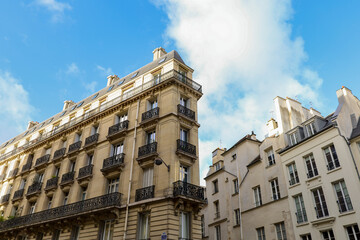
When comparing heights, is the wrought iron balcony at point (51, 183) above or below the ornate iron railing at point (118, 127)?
below

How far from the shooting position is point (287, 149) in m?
22.2

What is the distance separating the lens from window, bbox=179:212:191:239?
17.5 meters

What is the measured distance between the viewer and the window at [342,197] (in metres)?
17.4

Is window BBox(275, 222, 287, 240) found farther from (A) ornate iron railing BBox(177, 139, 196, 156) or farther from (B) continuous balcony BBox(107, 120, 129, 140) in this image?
(B) continuous balcony BBox(107, 120, 129, 140)

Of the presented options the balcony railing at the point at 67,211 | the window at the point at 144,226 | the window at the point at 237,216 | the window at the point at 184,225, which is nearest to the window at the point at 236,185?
the window at the point at 237,216

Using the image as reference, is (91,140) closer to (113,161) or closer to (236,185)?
(113,161)

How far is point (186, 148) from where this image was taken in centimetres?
2017

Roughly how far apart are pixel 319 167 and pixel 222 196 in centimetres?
1077

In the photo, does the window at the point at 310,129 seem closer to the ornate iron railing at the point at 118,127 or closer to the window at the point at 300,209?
the window at the point at 300,209

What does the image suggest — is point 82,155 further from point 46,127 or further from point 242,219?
point 242,219

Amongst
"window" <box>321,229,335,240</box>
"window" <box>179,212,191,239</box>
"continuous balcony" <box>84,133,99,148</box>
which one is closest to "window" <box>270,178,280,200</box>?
"window" <box>321,229,335,240</box>

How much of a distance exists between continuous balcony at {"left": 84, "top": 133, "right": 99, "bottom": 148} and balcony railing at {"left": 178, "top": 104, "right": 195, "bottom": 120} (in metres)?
8.08

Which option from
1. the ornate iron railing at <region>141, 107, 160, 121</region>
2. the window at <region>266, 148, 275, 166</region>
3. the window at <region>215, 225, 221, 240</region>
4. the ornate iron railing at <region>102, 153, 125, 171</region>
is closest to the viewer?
the ornate iron railing at <region>102, 153, 125, 171</region>

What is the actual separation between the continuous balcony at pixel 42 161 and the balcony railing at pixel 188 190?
16141 mm
